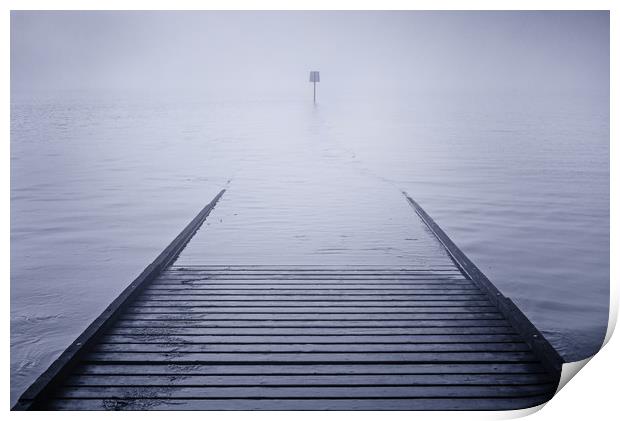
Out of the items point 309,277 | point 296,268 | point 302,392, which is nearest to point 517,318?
point 302,392

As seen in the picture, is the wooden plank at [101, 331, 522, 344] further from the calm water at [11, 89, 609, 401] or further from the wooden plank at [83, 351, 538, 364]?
the calm water at [11, 89, 609, 401]

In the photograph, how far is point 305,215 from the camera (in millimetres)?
7617

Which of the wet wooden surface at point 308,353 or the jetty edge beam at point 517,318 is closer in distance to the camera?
the wet wooden surface at point 308,353

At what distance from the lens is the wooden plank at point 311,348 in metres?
3.14

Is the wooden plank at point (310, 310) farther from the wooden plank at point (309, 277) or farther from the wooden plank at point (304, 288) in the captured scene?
the wooden plank at point (309, 277)

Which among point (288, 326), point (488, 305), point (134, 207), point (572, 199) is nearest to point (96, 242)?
point (134, 207)

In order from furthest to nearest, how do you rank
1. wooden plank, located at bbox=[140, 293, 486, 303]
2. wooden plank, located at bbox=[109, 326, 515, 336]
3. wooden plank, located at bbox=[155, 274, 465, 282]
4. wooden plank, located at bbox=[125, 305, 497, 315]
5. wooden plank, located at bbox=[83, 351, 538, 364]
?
wooden plank, located at bbox=[155, 274, 465, 282] → wooden plank, located at bbox=[140, 293, 486, 303] → wooden plank, located at bbox=[125, 305, 497, 315] → wooden plank, located at bbox=[109, 326, 515, 336] → wooden plank, located at bbox=[83, 351, 538, 364]

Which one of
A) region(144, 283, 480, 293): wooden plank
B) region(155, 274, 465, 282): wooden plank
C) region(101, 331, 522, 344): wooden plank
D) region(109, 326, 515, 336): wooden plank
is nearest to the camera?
region(101, 331, 522, 344): wooden plank

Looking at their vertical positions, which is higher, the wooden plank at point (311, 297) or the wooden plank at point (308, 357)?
the wooden plank at point (308, 357)

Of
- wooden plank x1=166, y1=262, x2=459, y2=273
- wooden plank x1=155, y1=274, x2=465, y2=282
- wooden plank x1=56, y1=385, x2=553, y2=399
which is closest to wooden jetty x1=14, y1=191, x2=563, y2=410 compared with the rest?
wooden plank x1=56, y1=385, x2=553, y2=399

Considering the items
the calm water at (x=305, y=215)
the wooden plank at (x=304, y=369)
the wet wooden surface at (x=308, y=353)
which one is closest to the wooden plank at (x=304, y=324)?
the wet wooden surface at (x=308, y=353)

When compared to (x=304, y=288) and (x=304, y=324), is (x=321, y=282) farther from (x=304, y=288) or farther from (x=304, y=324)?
(x=304, y=324)

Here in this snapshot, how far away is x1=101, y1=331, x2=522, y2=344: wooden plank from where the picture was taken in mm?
3250

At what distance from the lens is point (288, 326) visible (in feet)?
11.3
